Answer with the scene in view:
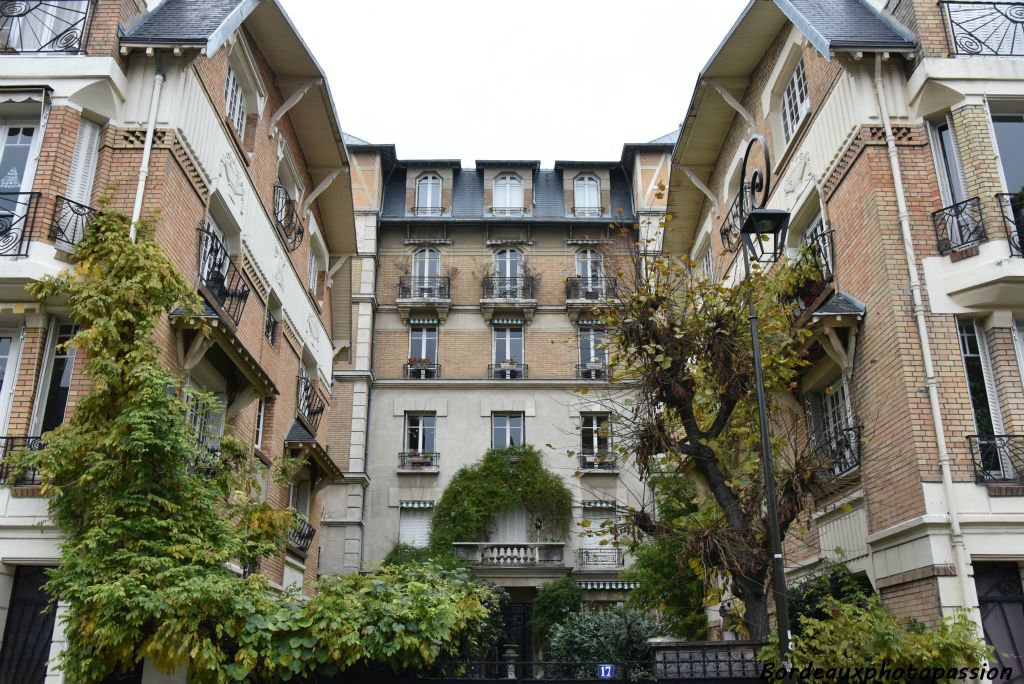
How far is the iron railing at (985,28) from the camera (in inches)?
508

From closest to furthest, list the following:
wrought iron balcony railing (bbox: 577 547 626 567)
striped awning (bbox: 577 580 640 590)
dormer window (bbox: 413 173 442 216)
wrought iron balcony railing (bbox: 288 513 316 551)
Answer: wrought iron balcony railing (bbox: 288 513 316 551)
striped awning (bbox: 577 580 640 590)
wrought iron balcony railing (bbox: 577 547 626 567)
dormer window (bbox: 413 173 442 216)

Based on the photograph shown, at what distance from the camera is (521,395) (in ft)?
97.8

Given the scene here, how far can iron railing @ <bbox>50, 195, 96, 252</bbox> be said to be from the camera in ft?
37.3

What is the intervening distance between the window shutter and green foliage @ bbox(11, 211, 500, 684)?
97 cm

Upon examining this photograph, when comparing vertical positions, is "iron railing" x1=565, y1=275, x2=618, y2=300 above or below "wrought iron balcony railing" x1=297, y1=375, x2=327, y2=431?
above

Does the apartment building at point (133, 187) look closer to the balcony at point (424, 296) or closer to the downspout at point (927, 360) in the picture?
the downspout at point (927, 360)

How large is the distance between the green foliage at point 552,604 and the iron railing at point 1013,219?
56.2ft

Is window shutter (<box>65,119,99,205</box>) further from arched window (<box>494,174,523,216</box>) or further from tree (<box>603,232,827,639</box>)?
arched window (<box>494,174,523,216</box>)

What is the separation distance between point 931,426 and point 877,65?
18.1 feet

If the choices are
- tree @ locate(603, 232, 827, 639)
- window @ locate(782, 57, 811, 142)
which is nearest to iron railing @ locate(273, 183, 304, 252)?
tree @ locate(603, 232, 827, 639)

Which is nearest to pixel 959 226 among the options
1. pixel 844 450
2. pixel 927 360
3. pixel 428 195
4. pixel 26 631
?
pixel 927 360

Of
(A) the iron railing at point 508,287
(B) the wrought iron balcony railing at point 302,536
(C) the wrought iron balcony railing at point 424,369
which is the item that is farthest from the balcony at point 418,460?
(B) the wrought iron balcony railing at point 302,536

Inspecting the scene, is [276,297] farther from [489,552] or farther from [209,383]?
[489,552]

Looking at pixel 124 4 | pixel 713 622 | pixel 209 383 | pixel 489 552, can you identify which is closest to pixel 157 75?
pixel 124 4
